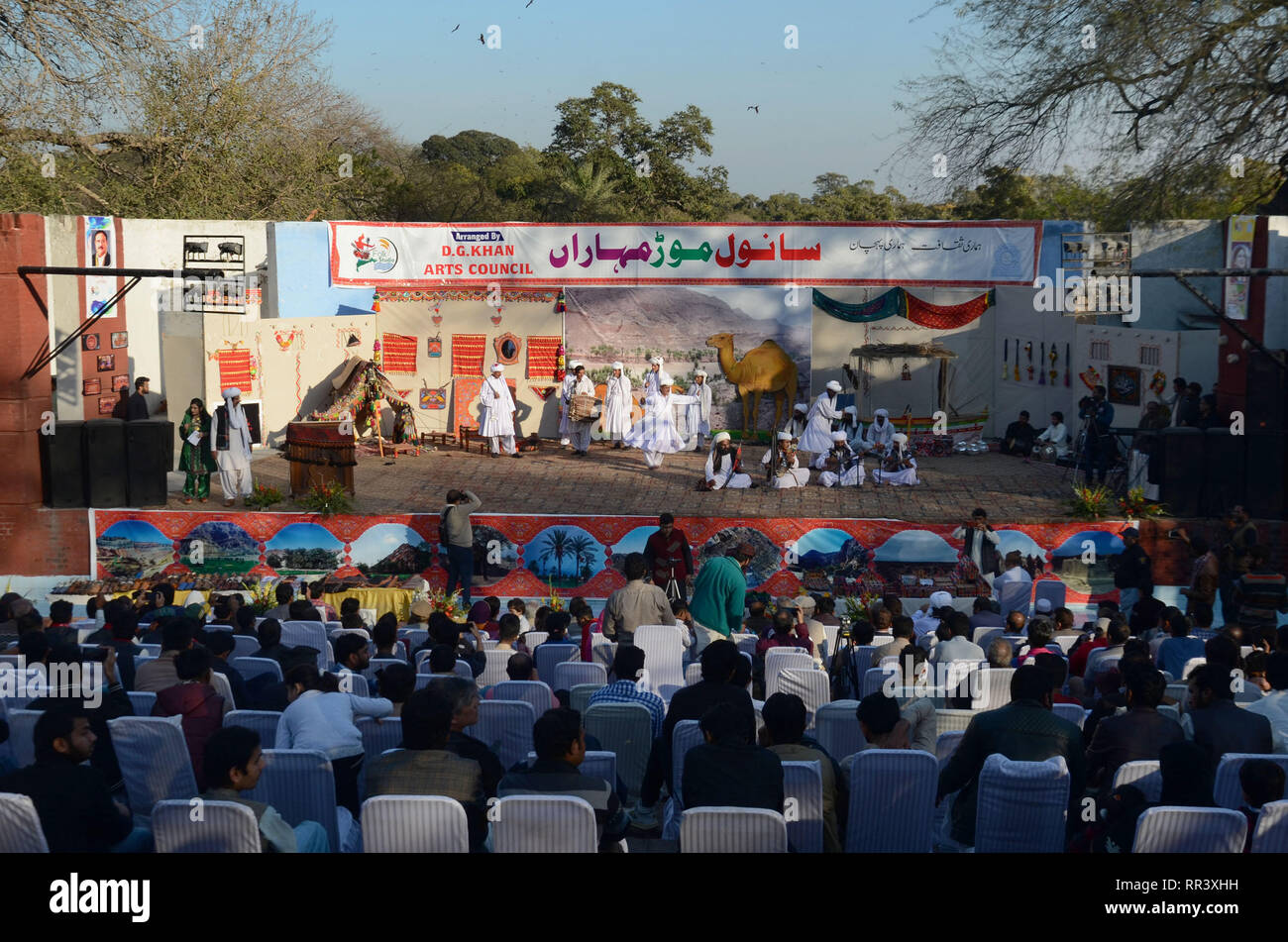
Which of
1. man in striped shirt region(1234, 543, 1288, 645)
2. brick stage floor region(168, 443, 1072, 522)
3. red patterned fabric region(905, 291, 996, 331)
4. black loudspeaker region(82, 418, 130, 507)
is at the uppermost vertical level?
red patterned fabric region(905, 291, 996, 331)

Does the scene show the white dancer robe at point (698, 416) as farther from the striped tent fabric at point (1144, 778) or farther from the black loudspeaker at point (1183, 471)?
the striped tent fabric at point (1144, 778)

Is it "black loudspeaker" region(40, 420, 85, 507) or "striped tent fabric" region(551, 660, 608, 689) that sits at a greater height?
"black loudspeaker" region(40, 420, 85, 507)

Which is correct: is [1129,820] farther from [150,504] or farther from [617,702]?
[150,504]

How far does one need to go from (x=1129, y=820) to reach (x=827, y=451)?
13.4 meters

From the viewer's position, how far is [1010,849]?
5574 millimetres

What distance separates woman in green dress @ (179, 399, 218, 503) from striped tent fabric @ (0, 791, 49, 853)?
12.3m

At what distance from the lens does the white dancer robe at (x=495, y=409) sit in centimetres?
2050

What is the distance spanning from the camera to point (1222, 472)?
589 inches

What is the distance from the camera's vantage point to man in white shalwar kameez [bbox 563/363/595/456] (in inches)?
814

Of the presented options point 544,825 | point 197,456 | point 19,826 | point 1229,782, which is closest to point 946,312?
point 197,456

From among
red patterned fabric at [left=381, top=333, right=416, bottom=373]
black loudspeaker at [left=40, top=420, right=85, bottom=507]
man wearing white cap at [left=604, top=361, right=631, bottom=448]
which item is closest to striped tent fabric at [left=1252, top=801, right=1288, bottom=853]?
black loudspeaker at [left=40, top=420, right=85, bottom=507]

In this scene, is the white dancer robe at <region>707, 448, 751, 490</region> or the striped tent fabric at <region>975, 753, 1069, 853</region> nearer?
the striped tent fabric at <region>975, 753, 1069, 853</region>

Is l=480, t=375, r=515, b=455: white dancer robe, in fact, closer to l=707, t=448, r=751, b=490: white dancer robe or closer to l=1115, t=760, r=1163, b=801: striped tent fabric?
l=707, t=448, r=751, b=490: white dancer robe

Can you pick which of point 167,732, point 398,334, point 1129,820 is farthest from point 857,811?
point 398,334
